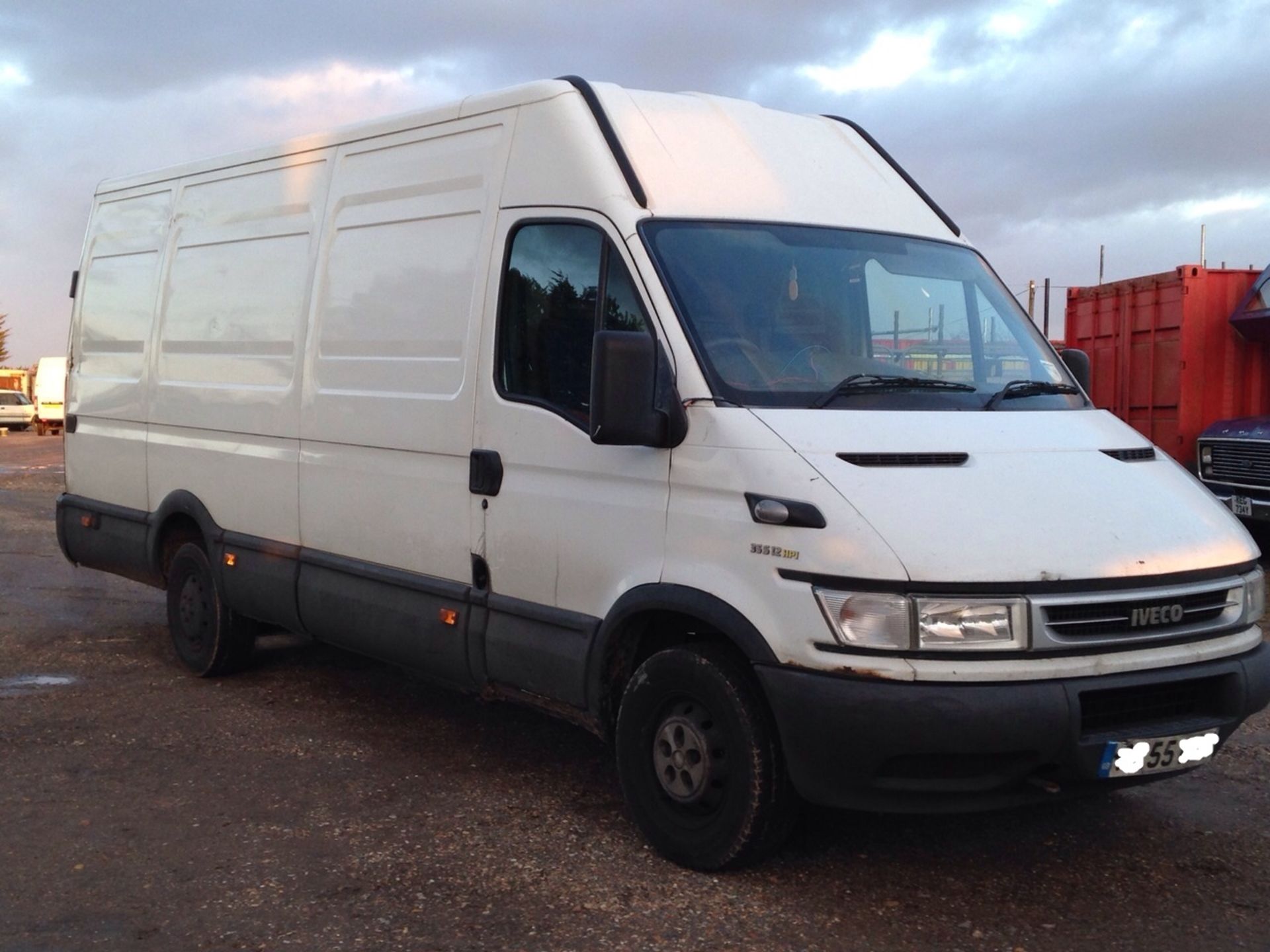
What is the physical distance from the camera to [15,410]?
49344mm

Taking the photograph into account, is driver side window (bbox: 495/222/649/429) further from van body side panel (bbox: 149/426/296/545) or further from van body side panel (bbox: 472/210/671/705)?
van body side panel (bbox: 149/426/296/545)

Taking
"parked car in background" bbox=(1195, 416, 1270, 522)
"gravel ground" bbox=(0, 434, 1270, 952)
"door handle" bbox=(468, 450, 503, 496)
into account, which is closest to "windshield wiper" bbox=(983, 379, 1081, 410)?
"gravel ground" bbox=(0, 434, 1270, 952)

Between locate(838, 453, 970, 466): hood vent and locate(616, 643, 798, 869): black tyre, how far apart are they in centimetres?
78

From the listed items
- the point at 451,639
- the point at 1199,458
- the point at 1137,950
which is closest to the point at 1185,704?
the point at 1137,950

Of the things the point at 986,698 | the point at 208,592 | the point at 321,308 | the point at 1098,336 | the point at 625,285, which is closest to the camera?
the point at 986,698

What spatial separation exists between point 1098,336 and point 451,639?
1113 cm

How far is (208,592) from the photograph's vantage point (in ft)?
25.8

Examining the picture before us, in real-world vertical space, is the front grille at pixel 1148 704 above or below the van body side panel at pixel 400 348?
below

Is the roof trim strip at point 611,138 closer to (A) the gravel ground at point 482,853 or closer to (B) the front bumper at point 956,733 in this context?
(B) the front bumper at point 956,733

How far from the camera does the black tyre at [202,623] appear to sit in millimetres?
7773

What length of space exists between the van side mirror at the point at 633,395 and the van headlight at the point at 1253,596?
1.98m

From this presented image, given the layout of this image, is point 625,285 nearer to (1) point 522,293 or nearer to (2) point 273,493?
(1) point 522,293

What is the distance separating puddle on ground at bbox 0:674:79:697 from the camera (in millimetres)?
7598

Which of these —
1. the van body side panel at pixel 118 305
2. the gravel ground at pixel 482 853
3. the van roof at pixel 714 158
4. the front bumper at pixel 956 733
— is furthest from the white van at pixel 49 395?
the front bumper at pixel 956 733
